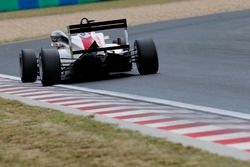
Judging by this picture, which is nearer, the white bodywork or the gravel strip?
the white bodywork

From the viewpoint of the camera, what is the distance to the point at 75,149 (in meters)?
7.73

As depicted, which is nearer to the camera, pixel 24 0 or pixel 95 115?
pixel 95 115

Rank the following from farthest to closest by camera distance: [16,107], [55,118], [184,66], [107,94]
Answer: [184,66]
[107,94]
[16,107]
[55,118]

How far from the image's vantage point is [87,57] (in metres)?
14.5

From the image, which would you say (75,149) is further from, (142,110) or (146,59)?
(146,59)

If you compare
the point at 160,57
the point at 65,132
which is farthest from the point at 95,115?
the point at 160,57

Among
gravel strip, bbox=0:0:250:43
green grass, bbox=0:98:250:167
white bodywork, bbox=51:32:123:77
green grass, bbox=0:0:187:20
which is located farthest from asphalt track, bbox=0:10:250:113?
green grass, bbox=0:0:187:20

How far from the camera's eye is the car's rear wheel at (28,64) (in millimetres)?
14695

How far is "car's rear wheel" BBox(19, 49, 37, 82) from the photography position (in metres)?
14.7

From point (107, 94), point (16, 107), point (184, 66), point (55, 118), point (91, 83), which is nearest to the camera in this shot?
point (55, 118)

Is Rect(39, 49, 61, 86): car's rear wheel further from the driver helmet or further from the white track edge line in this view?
the driver helmet

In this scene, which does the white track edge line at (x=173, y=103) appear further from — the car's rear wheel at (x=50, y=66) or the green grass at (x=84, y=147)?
the green grass at (x=84, y=147)

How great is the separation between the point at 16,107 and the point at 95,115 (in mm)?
1499

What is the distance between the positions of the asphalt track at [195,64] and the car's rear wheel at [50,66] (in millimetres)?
497
